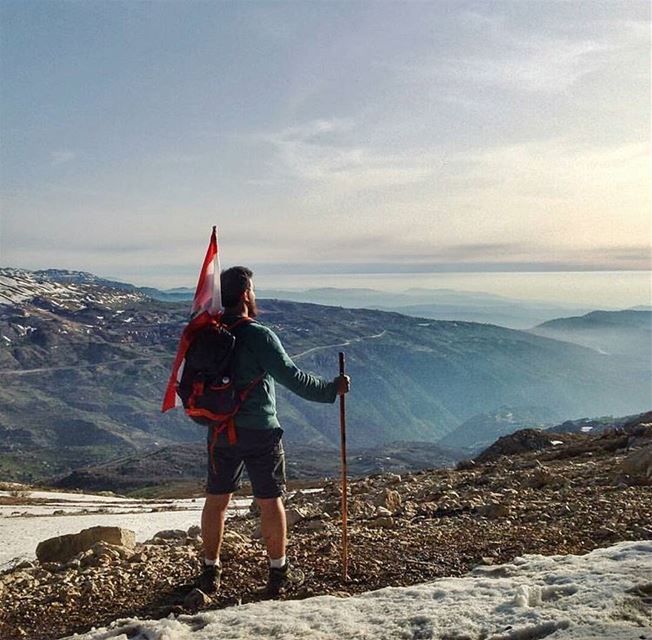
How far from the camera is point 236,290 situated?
6859 mm

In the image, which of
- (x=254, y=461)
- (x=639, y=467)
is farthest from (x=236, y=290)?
(x=639, y=467)

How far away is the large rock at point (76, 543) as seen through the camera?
10070mm

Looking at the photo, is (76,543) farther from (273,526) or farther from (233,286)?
(233,286)

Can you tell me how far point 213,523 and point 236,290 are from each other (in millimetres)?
2475

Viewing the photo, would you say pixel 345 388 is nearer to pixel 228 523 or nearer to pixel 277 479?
pixel 277 479

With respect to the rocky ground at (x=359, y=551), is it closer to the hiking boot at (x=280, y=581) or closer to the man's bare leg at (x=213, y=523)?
the hiking boot at (x=280, y=581)

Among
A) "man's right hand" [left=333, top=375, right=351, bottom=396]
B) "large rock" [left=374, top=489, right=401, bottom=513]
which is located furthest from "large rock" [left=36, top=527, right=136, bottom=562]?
"man's right hand" [left=333, top=375, right=351, bottom=396]

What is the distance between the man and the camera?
6578 millimetres

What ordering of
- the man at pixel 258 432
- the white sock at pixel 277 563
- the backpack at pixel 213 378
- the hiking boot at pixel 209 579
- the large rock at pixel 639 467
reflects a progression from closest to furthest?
the backpack at pixel 213 378
the man at pixel 258 432
the white sock at pixel 277 563
the hiking boot at pixel 209 579
the large rock at pixel 639 467

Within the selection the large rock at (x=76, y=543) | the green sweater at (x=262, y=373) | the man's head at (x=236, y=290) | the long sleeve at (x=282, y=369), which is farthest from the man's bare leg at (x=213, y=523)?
the large rock at (x=76, y=543)

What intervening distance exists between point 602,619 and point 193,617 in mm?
3418

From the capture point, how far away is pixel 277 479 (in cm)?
674

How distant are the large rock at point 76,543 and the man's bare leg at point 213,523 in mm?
3737

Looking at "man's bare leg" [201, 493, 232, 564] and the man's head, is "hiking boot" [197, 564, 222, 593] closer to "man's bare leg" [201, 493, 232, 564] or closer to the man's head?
"man's bare leg" [201, 493, 232, 564]
